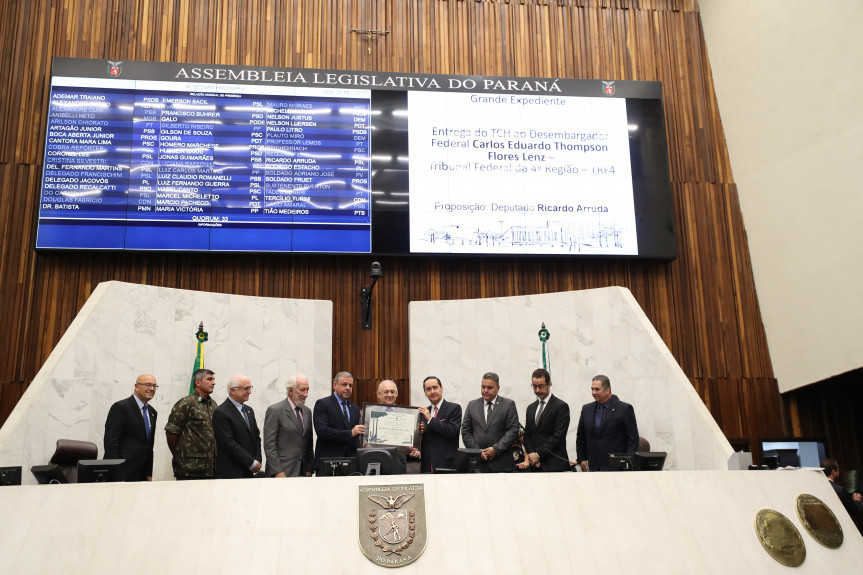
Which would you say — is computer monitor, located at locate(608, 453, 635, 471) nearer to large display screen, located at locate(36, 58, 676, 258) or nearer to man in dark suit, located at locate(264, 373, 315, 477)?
man in dark suit, located at locate(264, 373, 315, 477)

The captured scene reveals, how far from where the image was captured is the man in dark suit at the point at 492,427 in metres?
5.23

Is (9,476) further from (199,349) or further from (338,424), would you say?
(199,349)

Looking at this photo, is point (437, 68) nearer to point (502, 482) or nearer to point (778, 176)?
point (778, 176)

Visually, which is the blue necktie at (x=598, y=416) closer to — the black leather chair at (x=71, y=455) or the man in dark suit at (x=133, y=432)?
the man in dark suit at (x=133, y=432)

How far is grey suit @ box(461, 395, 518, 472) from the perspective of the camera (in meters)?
5.24

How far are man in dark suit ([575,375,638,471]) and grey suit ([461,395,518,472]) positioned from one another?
0.49m

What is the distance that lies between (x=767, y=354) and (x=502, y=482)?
5.05m

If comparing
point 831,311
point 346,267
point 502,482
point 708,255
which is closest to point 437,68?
point 346,267

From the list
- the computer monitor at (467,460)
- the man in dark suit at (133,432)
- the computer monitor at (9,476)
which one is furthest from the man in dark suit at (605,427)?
the computer monitor at (9,476)

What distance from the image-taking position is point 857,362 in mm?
7078

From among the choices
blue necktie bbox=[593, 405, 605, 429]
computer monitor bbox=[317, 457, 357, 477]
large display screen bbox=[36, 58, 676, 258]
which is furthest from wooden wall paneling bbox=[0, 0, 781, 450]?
computer monitor bbox=[317, 457, 357, 477]

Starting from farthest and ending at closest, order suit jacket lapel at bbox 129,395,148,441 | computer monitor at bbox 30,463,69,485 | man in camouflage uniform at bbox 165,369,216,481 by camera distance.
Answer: suit jacket lapel at bbox 129,395,148,441 < man in camouflage uniform at bbox 165,369,216,481 < computer monitor at bbox 30,463,69,485

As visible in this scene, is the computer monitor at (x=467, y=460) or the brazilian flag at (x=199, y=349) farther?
the brazilian flag at (x=199, y=349)

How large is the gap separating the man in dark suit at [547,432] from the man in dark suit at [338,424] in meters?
1.16
